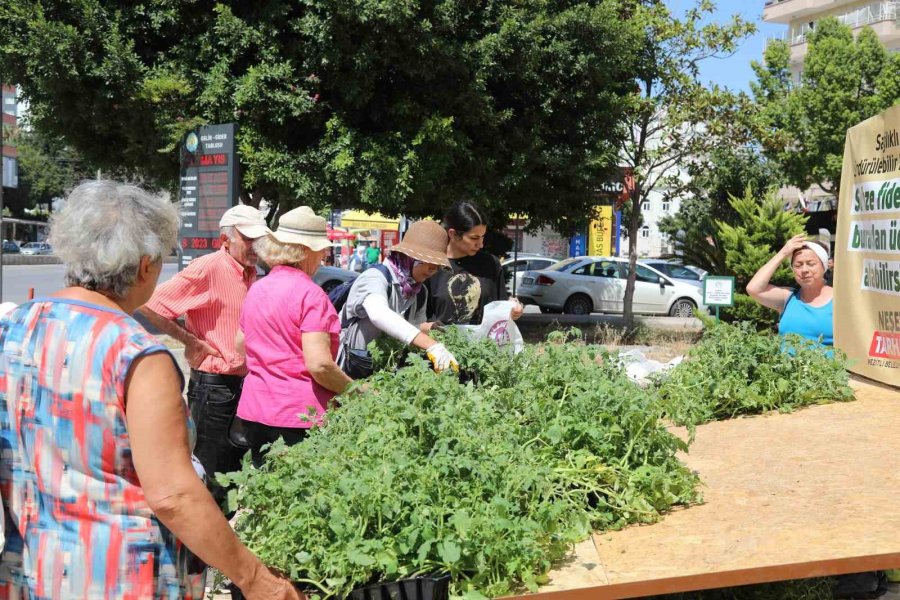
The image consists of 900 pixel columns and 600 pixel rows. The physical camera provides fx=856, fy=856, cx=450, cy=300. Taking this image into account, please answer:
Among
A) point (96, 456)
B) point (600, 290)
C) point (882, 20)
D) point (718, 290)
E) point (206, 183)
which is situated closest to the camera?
point (96, 456)

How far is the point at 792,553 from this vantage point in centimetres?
225

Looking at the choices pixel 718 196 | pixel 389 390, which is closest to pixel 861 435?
pixel 389 390

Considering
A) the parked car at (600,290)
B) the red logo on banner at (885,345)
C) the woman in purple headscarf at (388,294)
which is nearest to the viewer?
the woman in purple headscarf at (388,294)

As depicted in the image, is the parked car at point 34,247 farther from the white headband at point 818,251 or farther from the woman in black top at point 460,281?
the white headband at point 818,251

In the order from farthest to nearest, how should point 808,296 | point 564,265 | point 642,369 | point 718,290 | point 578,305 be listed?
point 564,265
point 578,305
point 718,290
point 808,296
point 642,369

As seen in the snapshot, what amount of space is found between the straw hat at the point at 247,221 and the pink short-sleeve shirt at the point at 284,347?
1002 mm

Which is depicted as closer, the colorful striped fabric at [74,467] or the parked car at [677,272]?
the colorful striped fabric at [74,467]

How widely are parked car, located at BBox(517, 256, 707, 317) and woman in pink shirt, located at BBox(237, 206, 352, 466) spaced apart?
1948 centimetres

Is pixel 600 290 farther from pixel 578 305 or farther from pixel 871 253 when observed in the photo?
pixel 871 253

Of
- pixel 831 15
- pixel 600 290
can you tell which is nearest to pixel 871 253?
pixel 600 290

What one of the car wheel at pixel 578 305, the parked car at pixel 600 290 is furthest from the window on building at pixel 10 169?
the car wheel at pixel 578 305

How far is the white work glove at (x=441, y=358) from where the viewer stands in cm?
329

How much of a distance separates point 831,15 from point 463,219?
47.9m

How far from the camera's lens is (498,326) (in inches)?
157
